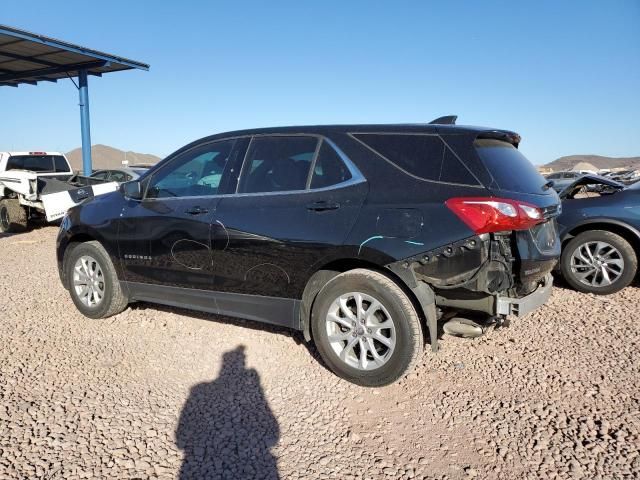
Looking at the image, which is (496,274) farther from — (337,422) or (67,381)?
(67,381)

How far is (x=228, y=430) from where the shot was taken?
9.39ft

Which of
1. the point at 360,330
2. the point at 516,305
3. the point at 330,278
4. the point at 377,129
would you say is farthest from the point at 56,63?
the point at 516,305

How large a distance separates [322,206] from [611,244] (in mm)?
3931

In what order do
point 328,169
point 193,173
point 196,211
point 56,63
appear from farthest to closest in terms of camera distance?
point 56,63 → point 193,173 → point 196,211 → point 328,169

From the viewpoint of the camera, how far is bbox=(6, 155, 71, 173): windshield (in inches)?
464

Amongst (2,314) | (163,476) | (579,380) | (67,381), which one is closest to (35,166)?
(2,314)

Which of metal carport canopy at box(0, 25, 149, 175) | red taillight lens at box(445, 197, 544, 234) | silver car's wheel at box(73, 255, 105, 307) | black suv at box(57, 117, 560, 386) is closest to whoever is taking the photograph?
red taillight lens at box(445, 197, 544, 234)

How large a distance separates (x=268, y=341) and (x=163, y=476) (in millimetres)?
1866

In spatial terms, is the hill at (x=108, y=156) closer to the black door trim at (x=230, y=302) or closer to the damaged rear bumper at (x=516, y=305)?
the black door trim at (x=230, y=302)

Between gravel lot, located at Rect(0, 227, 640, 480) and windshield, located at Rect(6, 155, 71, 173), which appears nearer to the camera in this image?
gravel lot, located at Rect(0, 227, 640, 480)

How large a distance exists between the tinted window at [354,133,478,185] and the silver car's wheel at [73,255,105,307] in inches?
119

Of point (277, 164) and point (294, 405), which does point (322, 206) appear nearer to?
point (277, 164)

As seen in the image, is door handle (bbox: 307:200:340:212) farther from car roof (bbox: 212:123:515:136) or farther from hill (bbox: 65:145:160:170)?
hill (bbox: 65:145:160:170)

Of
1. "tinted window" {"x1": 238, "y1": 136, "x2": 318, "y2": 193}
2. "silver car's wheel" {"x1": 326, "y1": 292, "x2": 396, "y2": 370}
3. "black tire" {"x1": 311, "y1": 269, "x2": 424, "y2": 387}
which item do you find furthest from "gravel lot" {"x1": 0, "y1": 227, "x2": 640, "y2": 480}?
"tinted window" {"x1": 238, "y1": 136, "x2": 318, "y2": 193}
